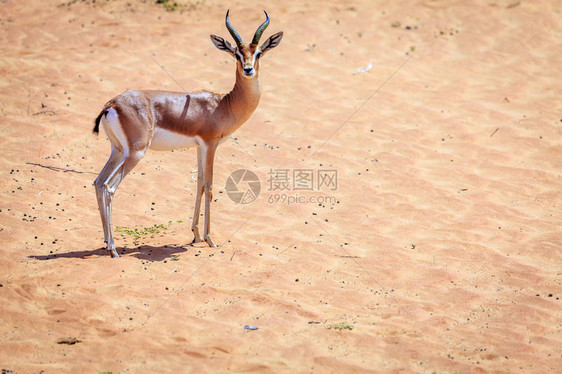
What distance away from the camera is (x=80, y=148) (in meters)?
10.8

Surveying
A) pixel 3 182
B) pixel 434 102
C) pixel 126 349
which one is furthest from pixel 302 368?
pixel 434 102

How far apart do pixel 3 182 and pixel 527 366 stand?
747 cm

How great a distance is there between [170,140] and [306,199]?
8.58ft

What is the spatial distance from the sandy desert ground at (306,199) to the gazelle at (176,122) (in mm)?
713

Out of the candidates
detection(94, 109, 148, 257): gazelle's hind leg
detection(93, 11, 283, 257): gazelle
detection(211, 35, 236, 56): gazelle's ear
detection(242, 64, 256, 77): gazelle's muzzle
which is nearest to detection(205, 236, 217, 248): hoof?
detection(93, 11, 283, 257): gazelle

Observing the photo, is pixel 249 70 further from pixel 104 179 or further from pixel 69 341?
pixel 69 341

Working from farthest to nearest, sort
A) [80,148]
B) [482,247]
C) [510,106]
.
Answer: [510,106] < [80,148] < [482,247]

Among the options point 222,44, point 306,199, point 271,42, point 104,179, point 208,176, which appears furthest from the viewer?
point 306,199

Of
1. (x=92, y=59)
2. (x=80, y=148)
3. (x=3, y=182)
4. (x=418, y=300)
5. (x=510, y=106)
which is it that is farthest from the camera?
(x=92, y=59)

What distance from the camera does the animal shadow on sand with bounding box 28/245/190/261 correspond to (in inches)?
295

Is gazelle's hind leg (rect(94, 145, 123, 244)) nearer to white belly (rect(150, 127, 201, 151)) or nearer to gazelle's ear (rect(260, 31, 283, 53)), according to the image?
white belly (rect(150, 127, 201, 151))

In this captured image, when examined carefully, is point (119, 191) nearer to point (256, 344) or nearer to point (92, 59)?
point (256, 344)

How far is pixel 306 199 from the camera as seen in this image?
980 centimetres

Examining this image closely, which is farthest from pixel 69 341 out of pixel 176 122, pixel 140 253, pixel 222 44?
pixel 222 44
